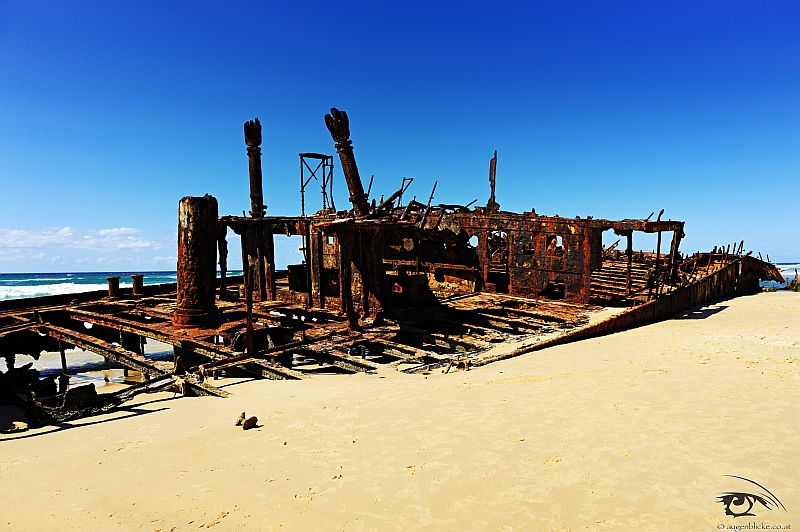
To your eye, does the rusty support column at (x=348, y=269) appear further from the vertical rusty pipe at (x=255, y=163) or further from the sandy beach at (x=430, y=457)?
the vertical rusty pipe at (x=255, y=163)

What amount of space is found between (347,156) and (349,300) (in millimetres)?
A: 4564

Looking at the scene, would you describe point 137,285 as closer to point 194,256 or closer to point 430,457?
point 194,256

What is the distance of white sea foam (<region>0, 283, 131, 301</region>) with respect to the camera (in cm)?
6041

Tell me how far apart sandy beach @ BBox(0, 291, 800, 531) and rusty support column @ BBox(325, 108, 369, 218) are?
6826 millimetres

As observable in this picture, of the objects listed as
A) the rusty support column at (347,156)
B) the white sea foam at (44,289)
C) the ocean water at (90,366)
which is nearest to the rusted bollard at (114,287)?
the ocean water at (90,366)

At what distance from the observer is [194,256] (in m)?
10.4

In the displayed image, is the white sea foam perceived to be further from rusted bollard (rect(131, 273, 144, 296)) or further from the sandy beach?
the sandy beach

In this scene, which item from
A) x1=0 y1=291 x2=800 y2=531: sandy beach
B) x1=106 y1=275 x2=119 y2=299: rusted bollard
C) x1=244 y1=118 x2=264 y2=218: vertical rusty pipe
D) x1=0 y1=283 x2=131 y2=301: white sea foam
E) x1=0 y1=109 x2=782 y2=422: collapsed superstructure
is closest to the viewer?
x1=0 y1=291 x2=800 y2=531: sandy beach

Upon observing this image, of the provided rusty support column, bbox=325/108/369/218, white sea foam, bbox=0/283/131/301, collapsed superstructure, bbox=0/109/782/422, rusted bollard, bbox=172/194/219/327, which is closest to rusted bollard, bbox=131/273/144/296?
collapsed superstructure, bbox=0/109/782/422

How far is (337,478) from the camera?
394 cm

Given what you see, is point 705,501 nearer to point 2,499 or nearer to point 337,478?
point 337,478

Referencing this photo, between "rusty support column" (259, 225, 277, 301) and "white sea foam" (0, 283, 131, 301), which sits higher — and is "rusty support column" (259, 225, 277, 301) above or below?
above

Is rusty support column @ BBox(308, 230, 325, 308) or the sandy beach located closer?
the sandy beach

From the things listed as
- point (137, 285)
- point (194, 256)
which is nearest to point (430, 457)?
point (194, 256)
